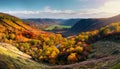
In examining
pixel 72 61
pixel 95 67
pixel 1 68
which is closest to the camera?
pixel 1 68

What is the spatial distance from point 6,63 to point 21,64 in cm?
1260

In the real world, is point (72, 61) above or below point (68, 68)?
below

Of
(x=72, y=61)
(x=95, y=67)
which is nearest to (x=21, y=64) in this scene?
(x=95, y=67)

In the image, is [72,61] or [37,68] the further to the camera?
[72,61]

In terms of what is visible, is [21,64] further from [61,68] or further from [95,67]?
[95,67]

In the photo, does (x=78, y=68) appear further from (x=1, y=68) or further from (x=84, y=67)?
(x=1, y=68)

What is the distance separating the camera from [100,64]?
389ft

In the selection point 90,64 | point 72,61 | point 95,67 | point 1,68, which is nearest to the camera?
point 1,68

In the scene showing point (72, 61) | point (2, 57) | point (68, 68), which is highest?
point (2, 57)

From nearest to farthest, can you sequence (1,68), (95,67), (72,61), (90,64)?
(1,68)
(95,67)
(90,64)
(72,61)

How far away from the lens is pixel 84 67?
398 ft

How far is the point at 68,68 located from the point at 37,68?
16.4m

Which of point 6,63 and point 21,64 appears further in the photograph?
point 21,64

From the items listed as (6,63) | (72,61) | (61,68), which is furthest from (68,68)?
(72,61)
